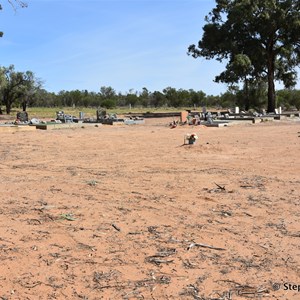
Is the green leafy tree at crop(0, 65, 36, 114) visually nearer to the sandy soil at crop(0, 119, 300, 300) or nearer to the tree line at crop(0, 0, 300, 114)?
the tree line at crop(0, 0, 300, 114)

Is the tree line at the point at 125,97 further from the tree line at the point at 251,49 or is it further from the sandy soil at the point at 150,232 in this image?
the sandy soil at the point at 150,232

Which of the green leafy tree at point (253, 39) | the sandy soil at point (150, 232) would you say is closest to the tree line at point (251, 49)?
the green leafy tree at point (253, 39)

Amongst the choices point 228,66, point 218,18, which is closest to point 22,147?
point 228,66

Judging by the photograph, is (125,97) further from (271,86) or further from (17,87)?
(271,86)

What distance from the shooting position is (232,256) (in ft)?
12.3

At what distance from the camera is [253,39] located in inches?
1567

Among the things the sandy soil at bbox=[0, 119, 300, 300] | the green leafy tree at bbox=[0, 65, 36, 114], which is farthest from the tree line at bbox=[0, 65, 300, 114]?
the sandy soil at bbox=[0, 119, 300, 300]

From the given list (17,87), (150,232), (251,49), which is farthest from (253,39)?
(150,232)

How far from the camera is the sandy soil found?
Answer: 10.5 feet

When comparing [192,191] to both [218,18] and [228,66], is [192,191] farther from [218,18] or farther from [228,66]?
[218,18]

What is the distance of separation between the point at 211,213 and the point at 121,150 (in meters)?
7.19

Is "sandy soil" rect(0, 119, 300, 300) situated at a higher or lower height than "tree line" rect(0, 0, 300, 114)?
lower

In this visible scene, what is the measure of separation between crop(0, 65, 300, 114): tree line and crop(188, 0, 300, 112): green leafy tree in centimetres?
379

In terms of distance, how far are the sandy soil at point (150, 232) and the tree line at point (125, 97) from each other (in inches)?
1462
